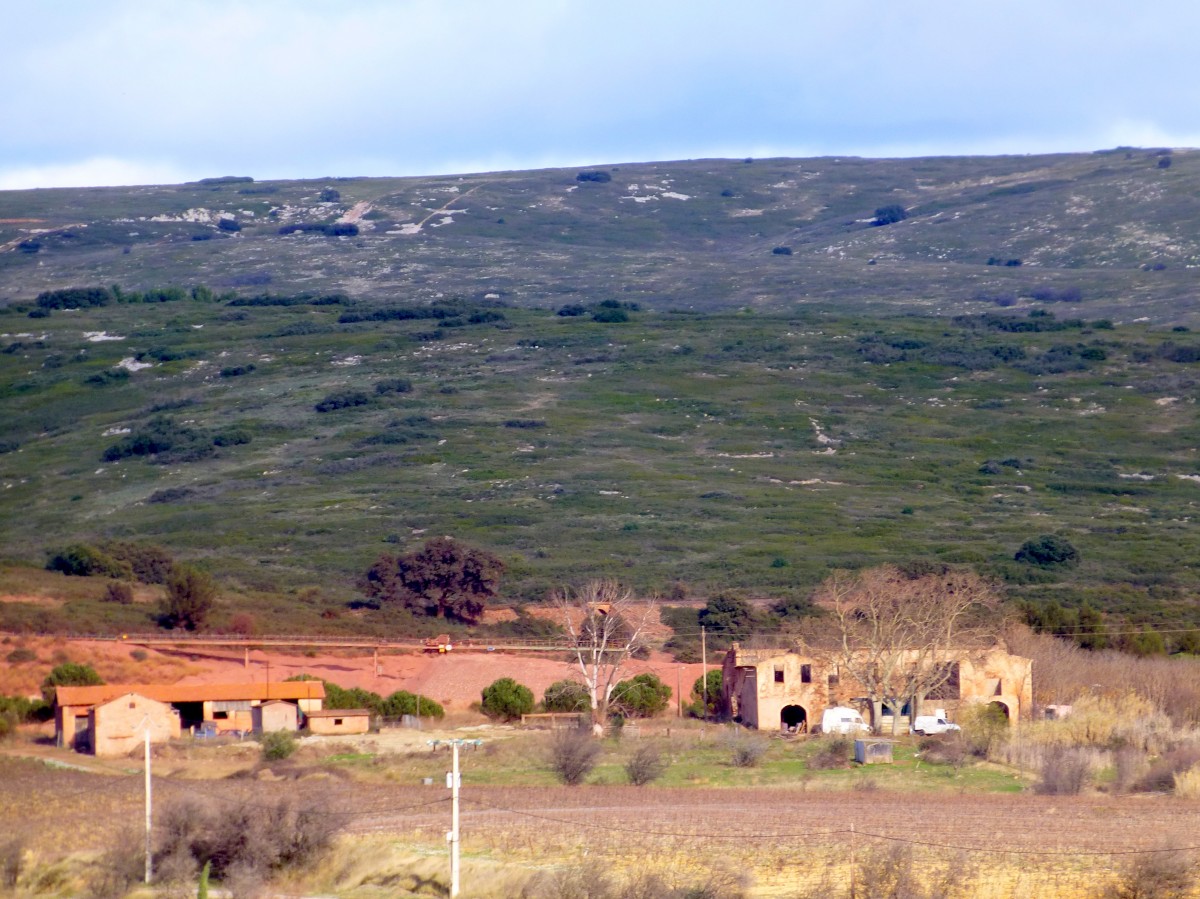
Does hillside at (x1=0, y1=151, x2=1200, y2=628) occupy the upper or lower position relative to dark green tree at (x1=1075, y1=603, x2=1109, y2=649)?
upper

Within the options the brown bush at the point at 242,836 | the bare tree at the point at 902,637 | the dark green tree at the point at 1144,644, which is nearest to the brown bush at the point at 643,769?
the brown bush at the point at 242,836

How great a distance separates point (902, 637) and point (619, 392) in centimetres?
5445

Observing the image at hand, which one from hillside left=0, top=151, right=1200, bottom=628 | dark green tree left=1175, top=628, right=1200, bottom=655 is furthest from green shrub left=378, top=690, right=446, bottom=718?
dark green tree left=1175, top=628, right=1200, bottom=655

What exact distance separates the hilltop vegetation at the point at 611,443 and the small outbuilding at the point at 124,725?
21.3 m

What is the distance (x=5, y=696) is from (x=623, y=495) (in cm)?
3740

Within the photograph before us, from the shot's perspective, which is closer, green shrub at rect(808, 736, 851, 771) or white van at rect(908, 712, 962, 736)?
green shrub at rect(808, 736, 851, 771)

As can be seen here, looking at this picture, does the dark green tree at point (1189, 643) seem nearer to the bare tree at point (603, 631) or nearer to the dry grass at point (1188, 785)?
the bare tree at point (603, 631)

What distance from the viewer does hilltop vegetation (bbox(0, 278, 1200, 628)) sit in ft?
205

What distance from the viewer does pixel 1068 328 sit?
351 feet

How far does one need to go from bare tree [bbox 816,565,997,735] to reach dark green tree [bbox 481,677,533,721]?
8399mm

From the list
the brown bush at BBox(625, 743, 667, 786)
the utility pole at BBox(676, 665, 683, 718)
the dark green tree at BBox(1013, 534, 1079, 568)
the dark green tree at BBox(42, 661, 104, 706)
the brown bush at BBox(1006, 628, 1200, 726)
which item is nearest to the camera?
the brown bush at BBox(625, 743, 667, 786)

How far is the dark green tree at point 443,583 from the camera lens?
2189 inches

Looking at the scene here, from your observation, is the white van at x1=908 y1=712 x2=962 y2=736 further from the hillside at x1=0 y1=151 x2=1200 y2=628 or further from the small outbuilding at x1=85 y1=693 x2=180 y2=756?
the small outbuilding at x1=85 y1=693 x2=180 y2=756

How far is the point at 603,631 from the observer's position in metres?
48.1
